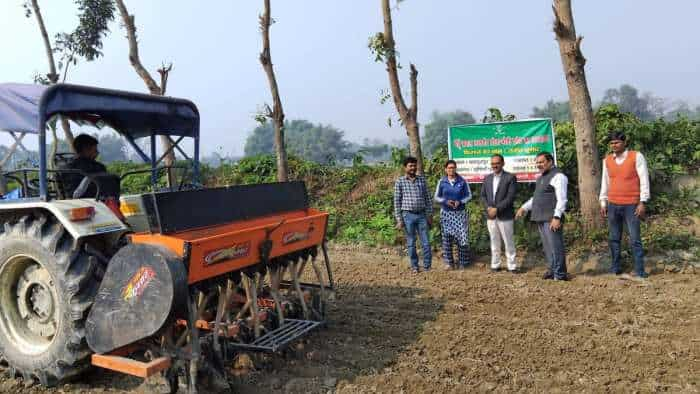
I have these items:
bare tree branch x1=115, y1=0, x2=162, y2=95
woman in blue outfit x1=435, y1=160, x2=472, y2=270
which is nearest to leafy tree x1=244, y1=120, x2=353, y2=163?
bare tree branch x1=115, y1=0, x2=162, y2=95

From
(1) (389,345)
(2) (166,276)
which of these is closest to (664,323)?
(1) (389,345)

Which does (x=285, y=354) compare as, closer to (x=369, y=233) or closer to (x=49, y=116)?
(x=49, y=116)

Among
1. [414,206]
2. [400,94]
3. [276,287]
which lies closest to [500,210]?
[414,206]

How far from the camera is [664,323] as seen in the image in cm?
432

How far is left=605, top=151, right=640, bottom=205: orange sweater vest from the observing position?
5750mm

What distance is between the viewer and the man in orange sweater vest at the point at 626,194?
225 inches

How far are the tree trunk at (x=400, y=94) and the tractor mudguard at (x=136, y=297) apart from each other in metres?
5.53

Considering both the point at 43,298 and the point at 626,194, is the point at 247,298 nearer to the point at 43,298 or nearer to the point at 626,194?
the point at 43,298

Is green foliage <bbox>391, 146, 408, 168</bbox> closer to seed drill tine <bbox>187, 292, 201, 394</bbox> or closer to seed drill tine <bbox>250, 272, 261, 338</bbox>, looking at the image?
seed drill tine <bbox>250, 272, 261, 338</bbox>

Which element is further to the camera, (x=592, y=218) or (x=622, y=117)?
(x=622, y=117)

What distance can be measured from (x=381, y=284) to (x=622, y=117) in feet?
15.7

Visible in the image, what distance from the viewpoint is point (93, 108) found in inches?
149

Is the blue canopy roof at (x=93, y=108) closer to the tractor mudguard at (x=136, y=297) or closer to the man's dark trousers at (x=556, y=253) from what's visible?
the tractor mudguard at (x=136, y=297)

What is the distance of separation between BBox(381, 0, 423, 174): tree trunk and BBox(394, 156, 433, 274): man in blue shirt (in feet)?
3.95
